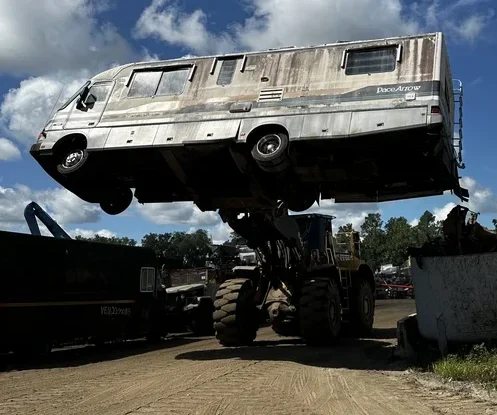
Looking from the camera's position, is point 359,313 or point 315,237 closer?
point 315,237

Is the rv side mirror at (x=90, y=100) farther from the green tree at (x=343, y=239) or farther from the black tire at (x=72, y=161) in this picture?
the green tree at (x=343, y=239)

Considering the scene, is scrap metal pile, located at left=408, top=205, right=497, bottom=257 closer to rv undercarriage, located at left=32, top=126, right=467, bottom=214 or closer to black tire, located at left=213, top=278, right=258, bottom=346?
rv undercarriage, located at left=32, top=126, right=467, bottom=214

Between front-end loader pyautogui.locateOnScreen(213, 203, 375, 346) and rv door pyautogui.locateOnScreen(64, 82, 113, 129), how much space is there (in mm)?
3230

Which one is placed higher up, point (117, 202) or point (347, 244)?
point (347, 244)

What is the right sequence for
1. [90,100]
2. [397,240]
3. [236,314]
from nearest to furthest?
[90,100] → [236,314] → [397,240]

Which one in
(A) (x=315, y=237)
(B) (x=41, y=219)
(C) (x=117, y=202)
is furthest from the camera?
(B) (x=41, y=219)

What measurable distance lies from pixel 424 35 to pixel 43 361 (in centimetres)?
967

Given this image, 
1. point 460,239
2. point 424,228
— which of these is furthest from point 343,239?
point 424,228

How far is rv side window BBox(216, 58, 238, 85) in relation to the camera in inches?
416

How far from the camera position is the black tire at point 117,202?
39.8 feet

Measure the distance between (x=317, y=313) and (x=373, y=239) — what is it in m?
65.3

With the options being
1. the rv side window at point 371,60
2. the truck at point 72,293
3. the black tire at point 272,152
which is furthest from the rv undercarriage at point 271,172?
the truck at point 72,293

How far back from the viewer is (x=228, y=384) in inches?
325

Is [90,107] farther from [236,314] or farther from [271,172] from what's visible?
[236,314]
